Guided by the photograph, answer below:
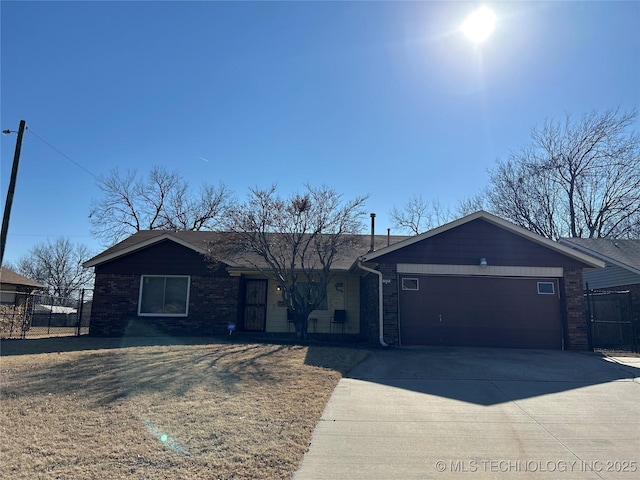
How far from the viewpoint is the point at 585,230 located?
88.0 ft

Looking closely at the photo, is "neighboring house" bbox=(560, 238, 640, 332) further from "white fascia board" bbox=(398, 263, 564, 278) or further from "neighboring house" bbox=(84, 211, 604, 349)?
"white fascia board" bbox=(398, 263, 564, 278)

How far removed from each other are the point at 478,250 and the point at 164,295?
1023 centimetres

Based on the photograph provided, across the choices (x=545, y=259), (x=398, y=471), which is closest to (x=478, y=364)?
(x=545, y=259)

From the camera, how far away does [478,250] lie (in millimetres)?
11844

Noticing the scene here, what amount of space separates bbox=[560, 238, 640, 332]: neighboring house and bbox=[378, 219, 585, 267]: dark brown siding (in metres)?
3.51

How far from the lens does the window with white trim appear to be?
14.2 m

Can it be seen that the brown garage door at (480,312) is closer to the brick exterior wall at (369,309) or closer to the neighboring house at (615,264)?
the brick exterior wall at (369,309)

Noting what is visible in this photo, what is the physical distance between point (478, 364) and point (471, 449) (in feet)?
15.6

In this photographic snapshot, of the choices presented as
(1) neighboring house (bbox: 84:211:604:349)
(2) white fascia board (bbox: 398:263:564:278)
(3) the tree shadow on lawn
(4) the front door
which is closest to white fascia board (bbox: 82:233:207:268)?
(4) the front door

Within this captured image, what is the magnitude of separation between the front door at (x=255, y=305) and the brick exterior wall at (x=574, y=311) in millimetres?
9488

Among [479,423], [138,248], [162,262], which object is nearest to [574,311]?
[479,423]

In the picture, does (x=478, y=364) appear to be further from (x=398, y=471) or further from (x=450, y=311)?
(x=398, y=471)

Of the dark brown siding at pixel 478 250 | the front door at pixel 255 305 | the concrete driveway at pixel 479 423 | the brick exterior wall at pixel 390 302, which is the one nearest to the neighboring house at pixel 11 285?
the front door at pixel 255 305

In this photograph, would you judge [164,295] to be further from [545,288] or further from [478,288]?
[545,288]
